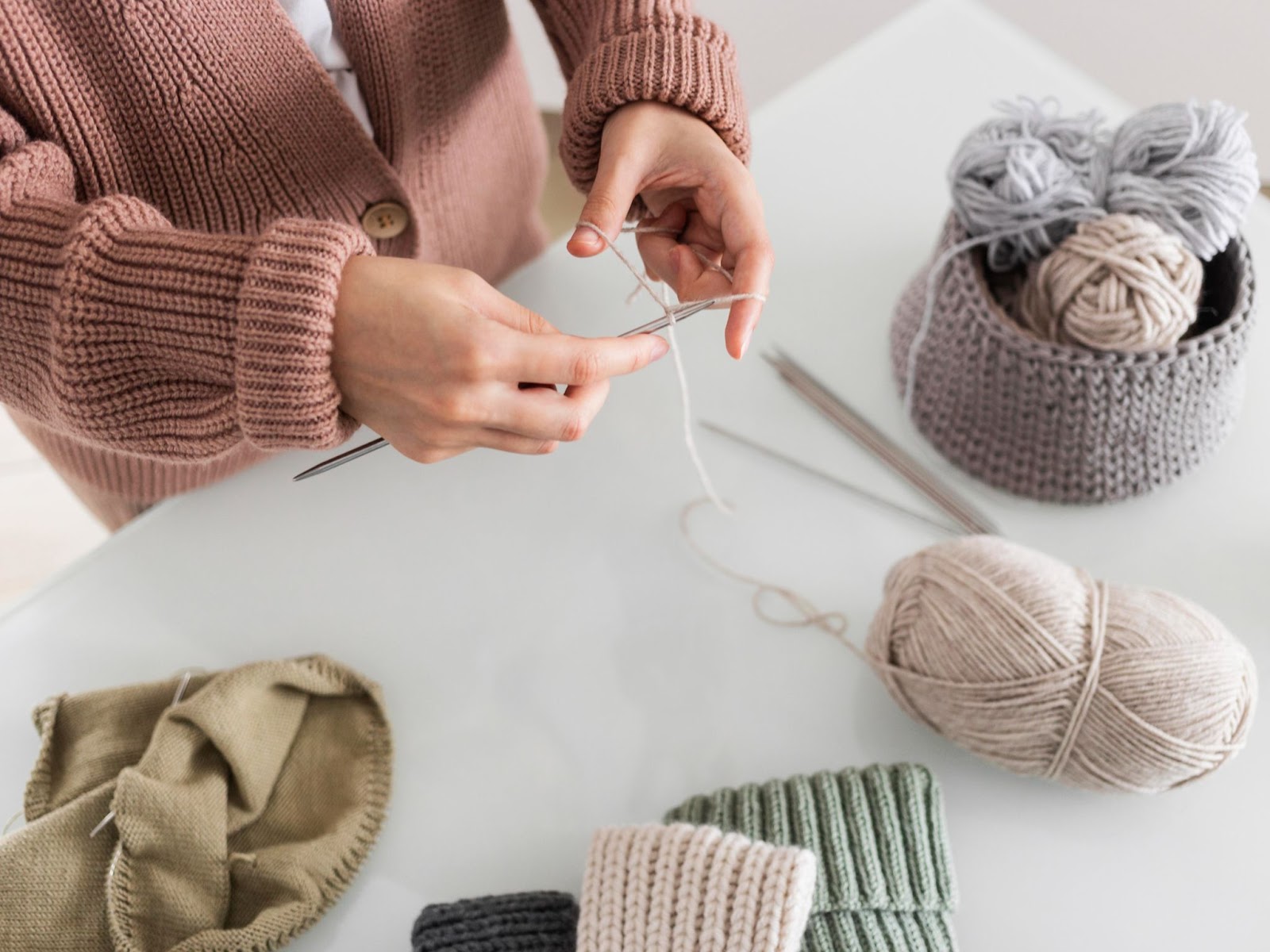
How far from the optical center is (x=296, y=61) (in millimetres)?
652

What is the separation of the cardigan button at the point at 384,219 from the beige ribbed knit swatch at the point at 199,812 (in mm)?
303

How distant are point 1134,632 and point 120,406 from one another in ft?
1.95

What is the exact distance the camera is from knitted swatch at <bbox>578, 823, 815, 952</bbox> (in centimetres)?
55

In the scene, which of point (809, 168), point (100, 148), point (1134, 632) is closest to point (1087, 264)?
point (1134, 632)

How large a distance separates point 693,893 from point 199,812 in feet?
1.01

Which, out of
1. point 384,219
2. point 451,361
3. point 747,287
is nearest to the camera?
point 451,361

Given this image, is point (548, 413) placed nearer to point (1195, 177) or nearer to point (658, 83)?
point (658, 83)

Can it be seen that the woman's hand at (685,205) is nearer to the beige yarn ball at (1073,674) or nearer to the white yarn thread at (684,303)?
the white yarn thread at (684,303)

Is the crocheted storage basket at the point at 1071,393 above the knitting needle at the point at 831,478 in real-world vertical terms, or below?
above

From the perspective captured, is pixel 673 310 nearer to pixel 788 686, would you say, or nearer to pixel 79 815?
pixel 788 686

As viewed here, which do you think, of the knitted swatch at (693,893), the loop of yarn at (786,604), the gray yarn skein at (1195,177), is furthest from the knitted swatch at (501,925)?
the gray yarn skein at (1195,177)

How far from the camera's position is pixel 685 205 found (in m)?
0.68

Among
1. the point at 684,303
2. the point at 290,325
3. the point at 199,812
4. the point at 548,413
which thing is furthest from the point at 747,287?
the point at 199,812

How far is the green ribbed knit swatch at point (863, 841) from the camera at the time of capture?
596 millimetres
